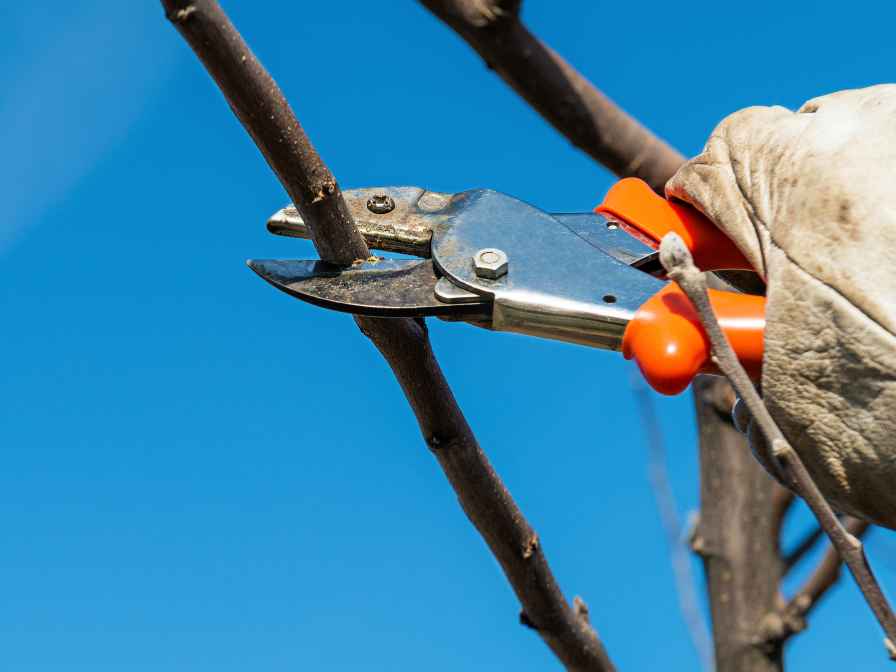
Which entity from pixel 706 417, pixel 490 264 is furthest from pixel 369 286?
pixel 706 417

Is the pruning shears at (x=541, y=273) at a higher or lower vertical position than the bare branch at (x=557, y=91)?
lower

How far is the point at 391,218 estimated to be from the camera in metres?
1.54

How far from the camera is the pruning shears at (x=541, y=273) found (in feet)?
4.12

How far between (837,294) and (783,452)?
0.56ft

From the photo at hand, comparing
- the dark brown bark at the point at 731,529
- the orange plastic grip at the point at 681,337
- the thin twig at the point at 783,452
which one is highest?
the dark brown bark at the point at 731,529

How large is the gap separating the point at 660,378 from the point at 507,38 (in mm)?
829

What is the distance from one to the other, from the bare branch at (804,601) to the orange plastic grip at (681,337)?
1164 millimetres

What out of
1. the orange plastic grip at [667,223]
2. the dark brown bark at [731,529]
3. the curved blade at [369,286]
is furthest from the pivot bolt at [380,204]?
the dark brown bark at [731,529]

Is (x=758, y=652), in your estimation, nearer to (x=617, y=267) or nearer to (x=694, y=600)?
(x=694, y=600)

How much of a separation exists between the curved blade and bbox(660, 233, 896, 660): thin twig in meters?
0.30

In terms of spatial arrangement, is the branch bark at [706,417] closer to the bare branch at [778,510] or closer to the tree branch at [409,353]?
the bare branch at [778,510]

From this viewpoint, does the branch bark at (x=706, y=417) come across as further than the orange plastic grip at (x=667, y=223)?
Yes

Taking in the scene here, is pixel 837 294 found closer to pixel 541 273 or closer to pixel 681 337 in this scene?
pixel 681 337

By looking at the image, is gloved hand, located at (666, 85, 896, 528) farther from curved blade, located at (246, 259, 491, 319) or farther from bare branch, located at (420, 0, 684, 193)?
bare branch, located at (420, 0, 684, 193)
